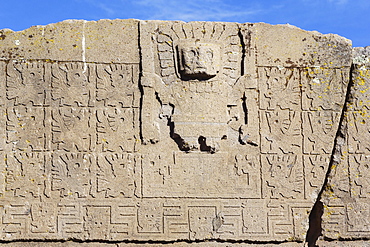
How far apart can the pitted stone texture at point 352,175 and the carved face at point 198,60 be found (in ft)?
4.75

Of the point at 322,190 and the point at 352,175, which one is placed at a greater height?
the point at 352,175

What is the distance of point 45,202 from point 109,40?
5.59 ft

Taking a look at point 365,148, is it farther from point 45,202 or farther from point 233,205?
point 45,202

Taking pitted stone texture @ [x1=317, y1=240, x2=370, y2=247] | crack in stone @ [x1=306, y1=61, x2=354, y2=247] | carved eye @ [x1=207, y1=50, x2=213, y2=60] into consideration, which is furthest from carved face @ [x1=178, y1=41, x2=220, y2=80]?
pitted stone texture @ [x1=317, y1=240, x2=370, y2=247]

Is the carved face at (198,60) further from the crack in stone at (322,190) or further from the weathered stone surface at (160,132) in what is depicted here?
the crack in stone at (322,190)

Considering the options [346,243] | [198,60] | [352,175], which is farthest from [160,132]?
[346,243]

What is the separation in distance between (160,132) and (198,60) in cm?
80

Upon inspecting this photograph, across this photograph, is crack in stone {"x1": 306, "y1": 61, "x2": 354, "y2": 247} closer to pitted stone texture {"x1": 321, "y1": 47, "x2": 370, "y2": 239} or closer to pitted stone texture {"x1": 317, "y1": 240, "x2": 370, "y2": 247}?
pitted stone texture {"x1": 321, "y1": 47, "x2": 370, "y2": 239}

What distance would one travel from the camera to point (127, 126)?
6656 millimetres

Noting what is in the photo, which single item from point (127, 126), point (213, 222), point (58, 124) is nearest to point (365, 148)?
point (213, 222)

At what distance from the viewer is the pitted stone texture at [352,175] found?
679 cm

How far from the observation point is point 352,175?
6.84 metres

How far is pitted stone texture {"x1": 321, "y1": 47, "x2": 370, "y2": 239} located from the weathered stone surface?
0.11 m

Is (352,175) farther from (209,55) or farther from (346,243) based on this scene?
(209,55)
